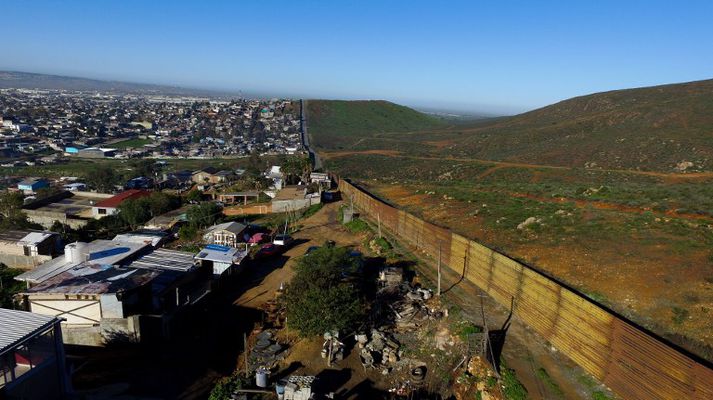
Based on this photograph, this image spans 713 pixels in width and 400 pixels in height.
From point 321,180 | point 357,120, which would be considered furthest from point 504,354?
point 357,120

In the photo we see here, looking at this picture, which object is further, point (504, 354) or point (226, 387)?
point (504, 354)

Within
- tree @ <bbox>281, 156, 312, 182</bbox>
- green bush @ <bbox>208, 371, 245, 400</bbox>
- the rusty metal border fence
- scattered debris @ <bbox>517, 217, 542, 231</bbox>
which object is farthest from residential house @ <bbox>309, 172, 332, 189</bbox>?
green bush @ <bbox>208, 371, 245, 400</bbox>

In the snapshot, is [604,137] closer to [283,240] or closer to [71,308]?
[283,240]

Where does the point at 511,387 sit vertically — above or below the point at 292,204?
above

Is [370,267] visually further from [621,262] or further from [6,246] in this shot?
[6,246]

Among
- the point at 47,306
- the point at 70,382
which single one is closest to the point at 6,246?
the point at 47,306

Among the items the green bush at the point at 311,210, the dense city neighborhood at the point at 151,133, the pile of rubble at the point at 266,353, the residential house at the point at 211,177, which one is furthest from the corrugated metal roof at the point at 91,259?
the dense city neighborhood at the point at 151,133

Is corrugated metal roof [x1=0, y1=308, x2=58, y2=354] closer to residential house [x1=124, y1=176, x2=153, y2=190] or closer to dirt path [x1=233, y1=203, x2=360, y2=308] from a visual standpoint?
dirt path [x1=233, y1=203, x2=360, y2=308]

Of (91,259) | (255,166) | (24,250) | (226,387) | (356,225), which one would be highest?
(91,259)
